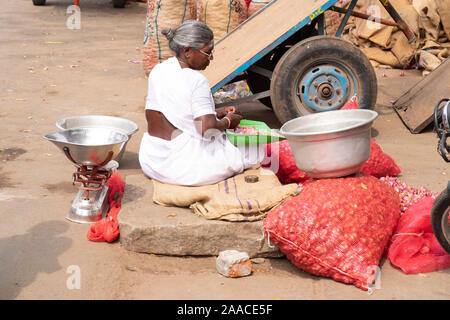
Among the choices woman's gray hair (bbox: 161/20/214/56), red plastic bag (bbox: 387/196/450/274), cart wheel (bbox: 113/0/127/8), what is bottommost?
cart wheel (bbox: 113/0/127/8)

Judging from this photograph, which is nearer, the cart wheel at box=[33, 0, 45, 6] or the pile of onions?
the pile of onions

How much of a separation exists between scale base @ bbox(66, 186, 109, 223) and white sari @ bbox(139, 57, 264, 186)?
0.44 metres

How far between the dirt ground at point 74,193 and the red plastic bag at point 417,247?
0.21 feet

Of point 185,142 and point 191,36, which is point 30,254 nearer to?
point 185,142

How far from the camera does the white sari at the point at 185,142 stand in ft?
12.7

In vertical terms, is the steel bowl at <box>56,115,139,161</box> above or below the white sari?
below

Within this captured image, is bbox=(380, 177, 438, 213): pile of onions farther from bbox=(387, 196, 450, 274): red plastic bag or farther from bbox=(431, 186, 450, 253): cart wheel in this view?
bbox=(431, 186, 450, 253): cart wheel

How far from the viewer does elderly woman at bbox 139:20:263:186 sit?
12.7 ft

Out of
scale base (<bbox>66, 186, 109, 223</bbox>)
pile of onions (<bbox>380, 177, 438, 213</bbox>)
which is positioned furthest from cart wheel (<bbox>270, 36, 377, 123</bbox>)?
scale base (<bbox>66, 186, 109, 223</bbox>)

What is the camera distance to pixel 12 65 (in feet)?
27.6

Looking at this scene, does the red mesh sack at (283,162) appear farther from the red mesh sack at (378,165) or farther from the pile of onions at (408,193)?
the pile of onions at (408,193)

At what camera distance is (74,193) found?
440 cm

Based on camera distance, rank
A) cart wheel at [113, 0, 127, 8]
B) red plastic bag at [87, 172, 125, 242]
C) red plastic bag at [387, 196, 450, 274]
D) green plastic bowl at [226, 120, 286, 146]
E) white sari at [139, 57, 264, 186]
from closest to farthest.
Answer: red plastic bag at [387, 196, 450, 274], red plastic bag at [87, 172, 125, 242], white sari at [139, 57, 264, 186], green plastic bowl at [226, 120, 286, 146], cart wheel at [113, 0, 127, 8]
